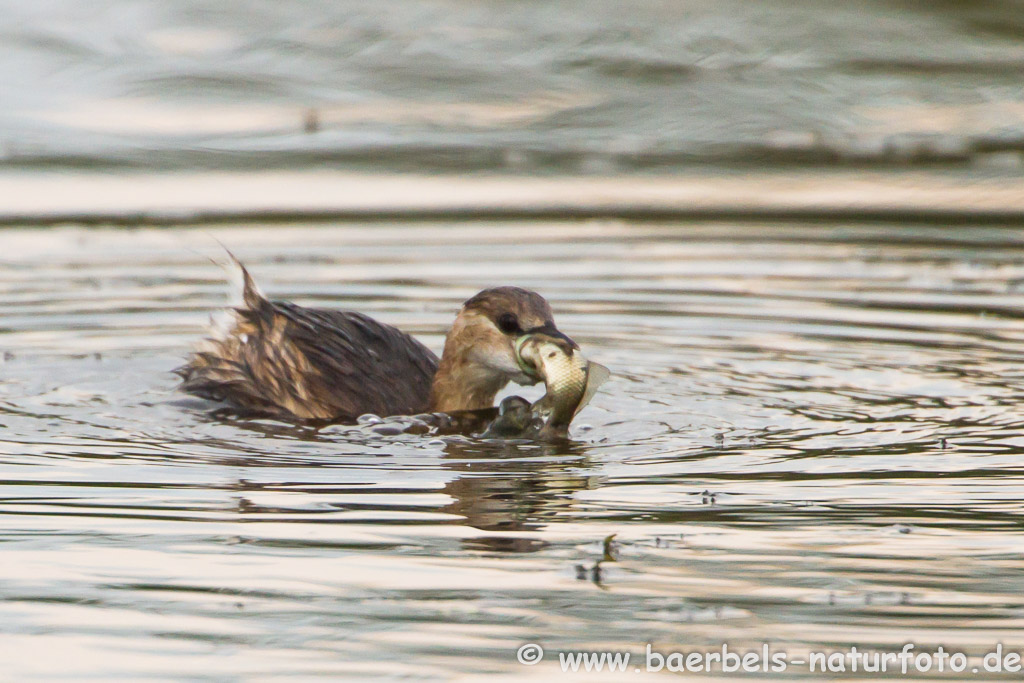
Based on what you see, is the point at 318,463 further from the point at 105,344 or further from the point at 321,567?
the point at 105,344

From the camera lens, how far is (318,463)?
23.1 ft

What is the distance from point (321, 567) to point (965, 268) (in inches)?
276

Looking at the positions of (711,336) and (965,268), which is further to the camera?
(965,268)

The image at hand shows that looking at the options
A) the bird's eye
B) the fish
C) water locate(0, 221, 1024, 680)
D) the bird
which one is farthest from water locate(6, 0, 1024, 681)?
the bird's eye

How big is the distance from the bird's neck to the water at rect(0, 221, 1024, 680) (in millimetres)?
496

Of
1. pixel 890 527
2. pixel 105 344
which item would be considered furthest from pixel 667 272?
pixel 890 527

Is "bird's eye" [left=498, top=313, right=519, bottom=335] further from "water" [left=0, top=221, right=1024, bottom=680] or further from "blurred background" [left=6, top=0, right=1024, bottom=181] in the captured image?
"blurred background" [left=6, top=0, right=1024, bottom=181]

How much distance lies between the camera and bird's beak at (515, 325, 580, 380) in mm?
7289

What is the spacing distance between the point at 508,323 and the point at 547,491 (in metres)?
1.32

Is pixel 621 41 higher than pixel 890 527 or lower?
higher

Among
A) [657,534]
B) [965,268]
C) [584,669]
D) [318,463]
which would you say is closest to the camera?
[584,669]

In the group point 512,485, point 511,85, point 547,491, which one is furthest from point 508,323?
point 511,85

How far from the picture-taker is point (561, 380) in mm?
7270

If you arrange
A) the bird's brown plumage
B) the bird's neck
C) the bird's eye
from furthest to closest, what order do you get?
1. the bird's neck
2. the bird's brown plumage
3. the bird's eye
